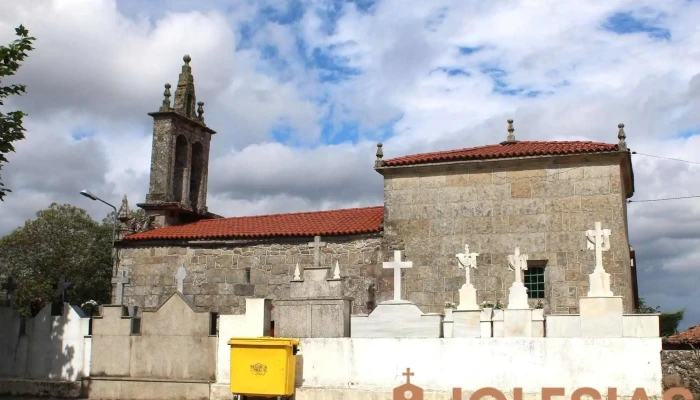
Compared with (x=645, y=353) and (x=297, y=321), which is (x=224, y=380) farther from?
(x=645, y=353)

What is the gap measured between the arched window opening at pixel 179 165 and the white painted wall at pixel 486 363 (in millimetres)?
13182

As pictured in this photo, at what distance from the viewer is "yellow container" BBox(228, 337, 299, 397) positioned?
43.1 ft

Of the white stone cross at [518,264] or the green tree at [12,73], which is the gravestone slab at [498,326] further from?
the green tree at [12,73]

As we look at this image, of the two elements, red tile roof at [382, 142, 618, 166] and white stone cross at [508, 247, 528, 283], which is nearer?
white stone cross at [508, 247, 528, 283]

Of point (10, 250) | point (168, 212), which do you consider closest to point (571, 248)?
point (168, 212)

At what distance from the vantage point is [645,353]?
474 inches

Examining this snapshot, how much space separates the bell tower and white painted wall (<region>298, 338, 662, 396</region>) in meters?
12.4

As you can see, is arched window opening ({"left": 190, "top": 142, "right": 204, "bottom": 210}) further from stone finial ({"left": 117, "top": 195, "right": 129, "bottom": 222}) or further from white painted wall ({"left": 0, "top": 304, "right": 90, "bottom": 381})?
white painted wall ({"left": 0, "top": 304, "right": 90, "bottom": 381})

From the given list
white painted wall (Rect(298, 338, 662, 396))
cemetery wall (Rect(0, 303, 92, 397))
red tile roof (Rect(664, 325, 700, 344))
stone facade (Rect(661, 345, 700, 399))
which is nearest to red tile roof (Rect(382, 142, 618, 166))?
red tile roof (Rect(664, 325, 700, 344))

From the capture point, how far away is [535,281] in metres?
18.5

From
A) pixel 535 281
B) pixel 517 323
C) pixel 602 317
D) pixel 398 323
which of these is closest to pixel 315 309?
pixel 398 323

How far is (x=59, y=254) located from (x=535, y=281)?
108 feet

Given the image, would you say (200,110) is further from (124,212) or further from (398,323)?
(398,323)

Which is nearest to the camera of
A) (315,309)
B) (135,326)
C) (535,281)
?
(315,309)
